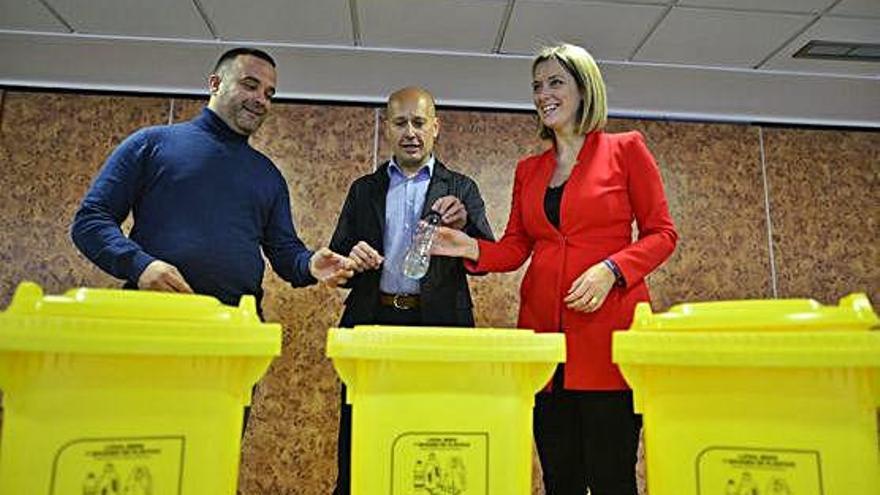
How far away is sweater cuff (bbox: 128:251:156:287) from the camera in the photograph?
1.50 metres

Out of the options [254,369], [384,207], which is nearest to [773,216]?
[384,207]

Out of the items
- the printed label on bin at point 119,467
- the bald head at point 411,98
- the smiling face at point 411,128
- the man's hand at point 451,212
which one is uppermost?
the bald head at point 411,98

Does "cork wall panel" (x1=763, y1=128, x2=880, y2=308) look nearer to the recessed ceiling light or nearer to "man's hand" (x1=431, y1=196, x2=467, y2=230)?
the recessed ceiling light

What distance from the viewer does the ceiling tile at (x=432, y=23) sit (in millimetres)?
2637

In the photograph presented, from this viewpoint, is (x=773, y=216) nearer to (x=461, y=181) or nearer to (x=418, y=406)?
(x=461, y=181)

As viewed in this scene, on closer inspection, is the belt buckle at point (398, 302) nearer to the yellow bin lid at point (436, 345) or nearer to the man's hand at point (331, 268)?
the man's hand at point (331, 268)

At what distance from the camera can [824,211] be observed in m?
3.18

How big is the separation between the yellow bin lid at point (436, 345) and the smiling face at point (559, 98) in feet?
2.25

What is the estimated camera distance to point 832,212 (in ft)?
10.4

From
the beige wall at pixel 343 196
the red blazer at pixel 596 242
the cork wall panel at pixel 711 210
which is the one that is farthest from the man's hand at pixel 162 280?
the cork wall panel at pixel 711 210

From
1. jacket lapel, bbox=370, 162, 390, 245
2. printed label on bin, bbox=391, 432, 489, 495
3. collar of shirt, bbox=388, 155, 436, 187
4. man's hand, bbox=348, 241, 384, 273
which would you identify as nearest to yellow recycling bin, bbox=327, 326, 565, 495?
printed label on bin, bbox=391, 432, 489, 495

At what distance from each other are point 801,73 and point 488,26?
1.74m

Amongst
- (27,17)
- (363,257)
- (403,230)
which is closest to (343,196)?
(403,230)

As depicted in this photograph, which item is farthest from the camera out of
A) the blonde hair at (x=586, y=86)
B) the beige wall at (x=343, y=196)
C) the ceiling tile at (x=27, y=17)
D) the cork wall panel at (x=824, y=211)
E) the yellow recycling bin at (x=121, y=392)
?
the cork wall panel at (x=824, y=211)
